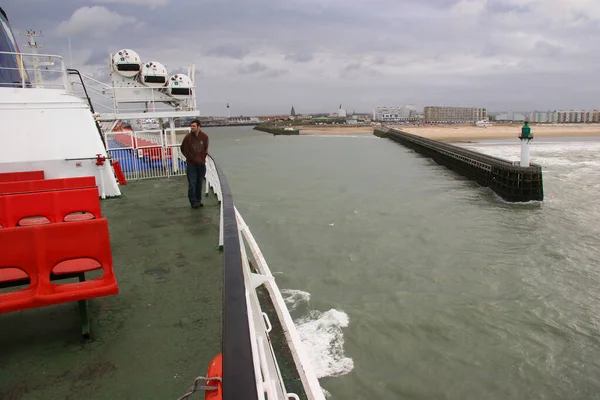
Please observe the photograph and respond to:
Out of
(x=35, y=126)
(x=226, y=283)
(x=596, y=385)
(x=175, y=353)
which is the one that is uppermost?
(x=35, y=126)

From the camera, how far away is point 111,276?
4027mm

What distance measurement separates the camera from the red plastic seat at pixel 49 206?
5289mm

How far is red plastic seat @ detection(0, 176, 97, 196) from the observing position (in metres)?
6.31

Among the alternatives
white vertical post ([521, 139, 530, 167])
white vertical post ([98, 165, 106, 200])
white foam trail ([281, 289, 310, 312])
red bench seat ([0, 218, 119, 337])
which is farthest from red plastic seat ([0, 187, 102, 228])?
white vertical post ([521, 139, 530, 167])

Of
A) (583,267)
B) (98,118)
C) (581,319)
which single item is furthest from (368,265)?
(98,118)

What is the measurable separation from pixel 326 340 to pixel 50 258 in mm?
5148

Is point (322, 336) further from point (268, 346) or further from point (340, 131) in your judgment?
point (340, 131)

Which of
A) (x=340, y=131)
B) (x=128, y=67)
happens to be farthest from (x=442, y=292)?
(x=340, y=131)

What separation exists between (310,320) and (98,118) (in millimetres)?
9552

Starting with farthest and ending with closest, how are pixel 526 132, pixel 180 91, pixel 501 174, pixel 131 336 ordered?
pixel 501 174 → pixel 526 132 → pixel 180 91 → pixel 131 336

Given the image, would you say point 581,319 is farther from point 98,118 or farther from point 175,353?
point 98,118

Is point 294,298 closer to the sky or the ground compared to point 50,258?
closer to the ground

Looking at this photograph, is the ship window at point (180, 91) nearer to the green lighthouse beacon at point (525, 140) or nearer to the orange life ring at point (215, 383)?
the orange life ring at point (215, 383)

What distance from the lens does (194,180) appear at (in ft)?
29.7
